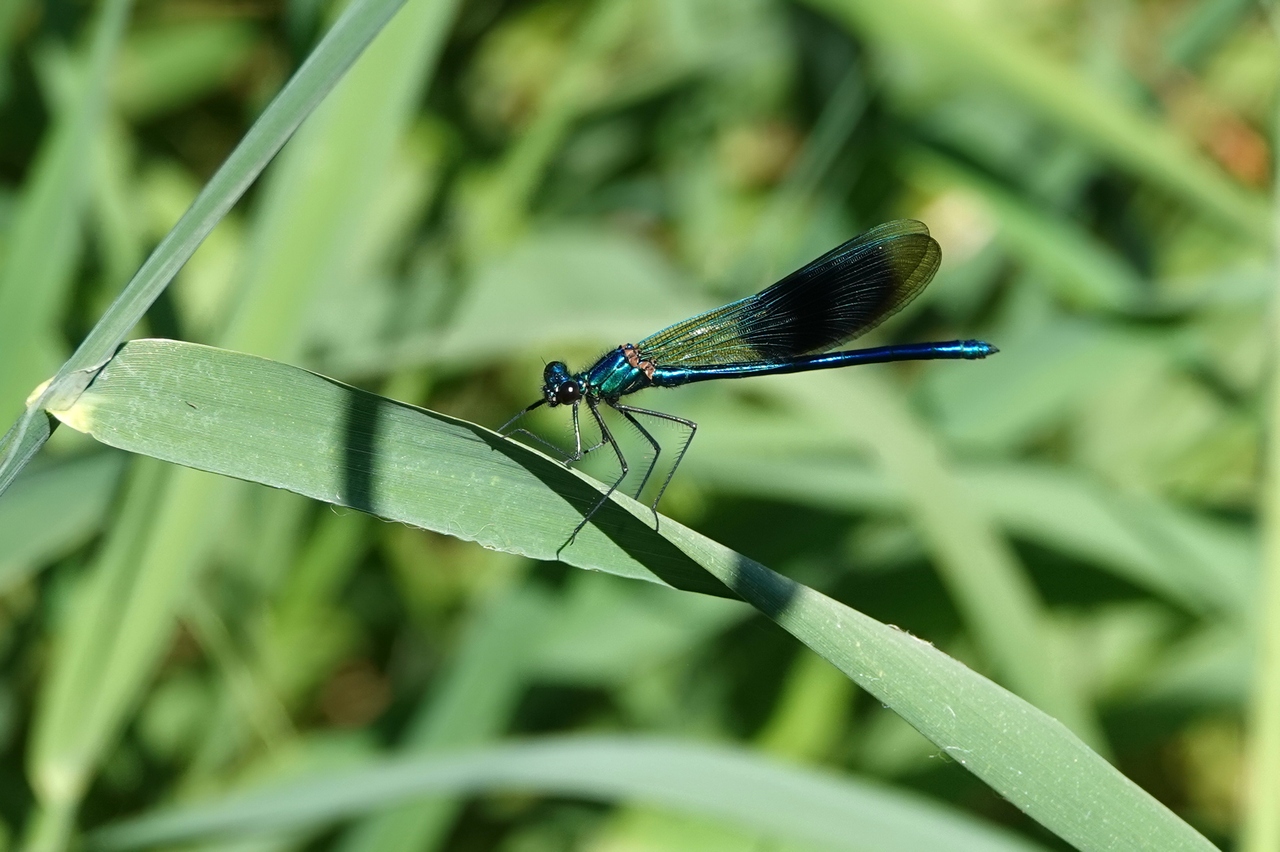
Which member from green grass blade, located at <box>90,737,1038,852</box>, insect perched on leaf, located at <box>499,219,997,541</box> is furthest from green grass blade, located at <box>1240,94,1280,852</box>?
insect perched on leaf, located at <box>499,219,997,541</box>

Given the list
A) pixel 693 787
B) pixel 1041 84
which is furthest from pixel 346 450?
pixel 1041 84

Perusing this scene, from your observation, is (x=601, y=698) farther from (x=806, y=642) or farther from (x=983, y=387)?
(x=806, y=642)

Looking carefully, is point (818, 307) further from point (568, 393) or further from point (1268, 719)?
point (1268, 719)

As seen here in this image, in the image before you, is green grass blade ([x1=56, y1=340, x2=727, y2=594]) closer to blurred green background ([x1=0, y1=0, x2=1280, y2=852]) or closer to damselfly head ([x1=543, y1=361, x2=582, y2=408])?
blurred green background ([x1=0, y1=0, x2=1280, y2=852])

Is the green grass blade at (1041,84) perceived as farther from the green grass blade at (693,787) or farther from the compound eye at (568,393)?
the green grass blade at (693,787)

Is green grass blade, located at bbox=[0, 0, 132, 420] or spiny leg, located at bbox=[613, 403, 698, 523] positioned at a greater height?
spiny leg, located at bbox=[613, 403, 698, 523]
